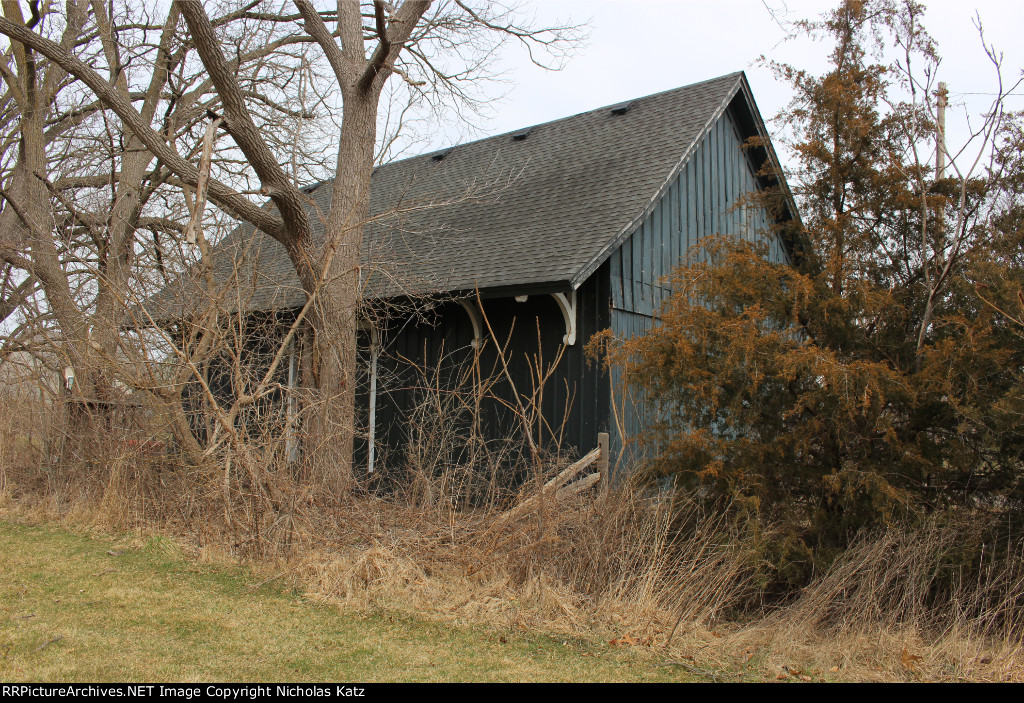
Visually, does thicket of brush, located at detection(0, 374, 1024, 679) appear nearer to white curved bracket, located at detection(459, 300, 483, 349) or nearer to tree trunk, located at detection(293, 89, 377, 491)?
tree trunk, located at detection(293, 89, 377, 491)

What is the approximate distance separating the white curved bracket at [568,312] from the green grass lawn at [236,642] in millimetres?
4468

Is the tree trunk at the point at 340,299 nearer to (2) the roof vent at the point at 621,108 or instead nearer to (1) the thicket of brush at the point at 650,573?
(1) the thicket of brush at the point at 650,573

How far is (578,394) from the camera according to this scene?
30.7ft

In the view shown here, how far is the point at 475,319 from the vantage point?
32.8 ft

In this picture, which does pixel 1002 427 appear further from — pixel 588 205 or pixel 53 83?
pixel 53 83

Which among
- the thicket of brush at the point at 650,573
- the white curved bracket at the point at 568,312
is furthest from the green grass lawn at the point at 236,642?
the white curved bracket at the point at 568,312

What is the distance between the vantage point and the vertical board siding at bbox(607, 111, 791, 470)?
931 cm

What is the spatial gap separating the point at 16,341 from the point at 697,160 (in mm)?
10991

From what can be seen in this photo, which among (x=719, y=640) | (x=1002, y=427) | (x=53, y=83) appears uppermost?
(x=53, y=83)

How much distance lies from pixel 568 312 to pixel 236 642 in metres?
5.40

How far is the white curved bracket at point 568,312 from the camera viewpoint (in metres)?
9.02

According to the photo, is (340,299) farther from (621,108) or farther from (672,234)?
(621,108)

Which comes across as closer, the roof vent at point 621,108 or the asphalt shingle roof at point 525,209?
the asphalt shingle roof at point 525,209
